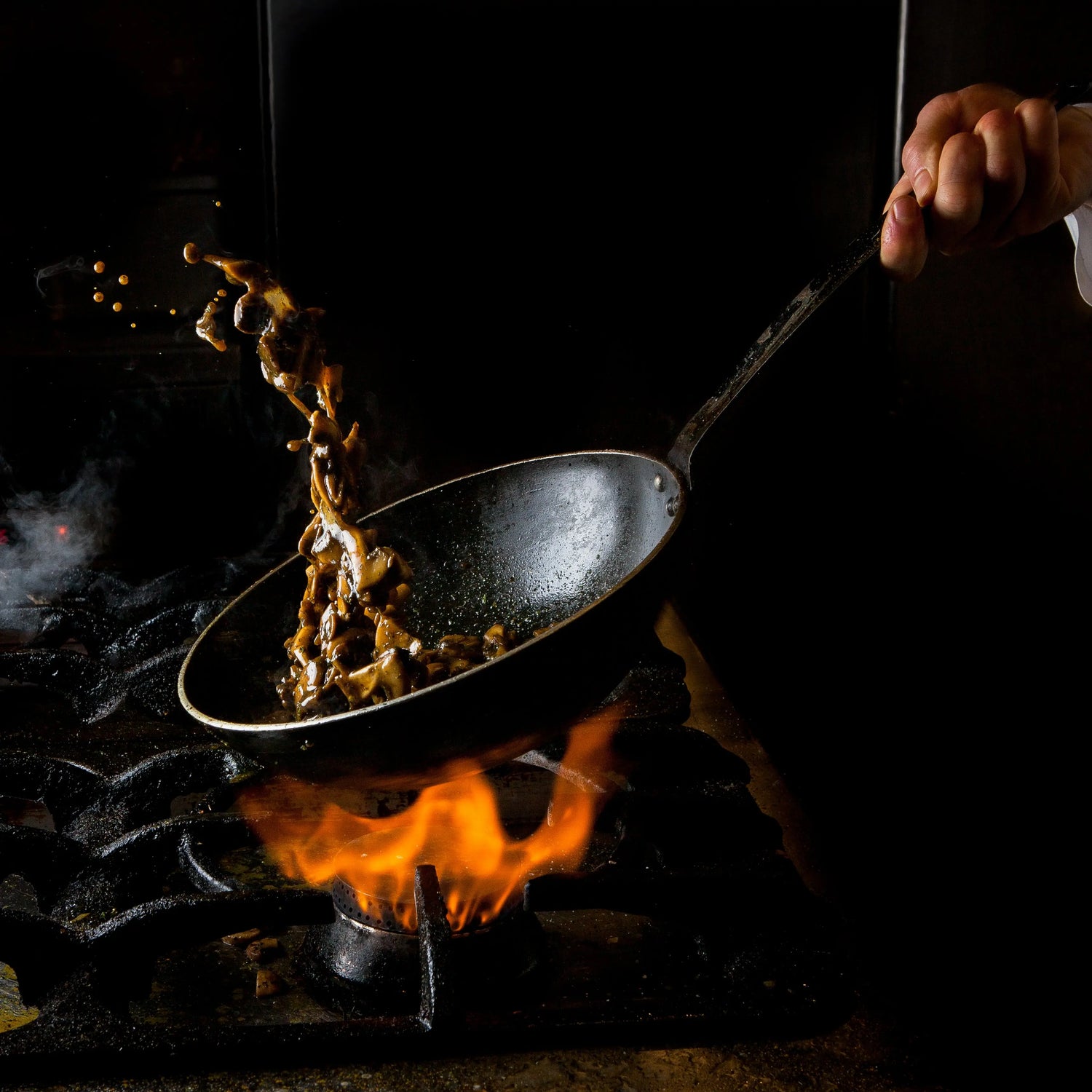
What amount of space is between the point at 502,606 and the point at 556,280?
0.67 m

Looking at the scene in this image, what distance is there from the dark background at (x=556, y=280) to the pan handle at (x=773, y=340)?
485 mm

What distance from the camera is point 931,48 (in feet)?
4.67

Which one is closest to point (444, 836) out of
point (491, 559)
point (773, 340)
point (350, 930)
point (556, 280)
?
point (350, 930)

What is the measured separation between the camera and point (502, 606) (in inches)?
36.9

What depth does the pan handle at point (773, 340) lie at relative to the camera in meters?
0.72

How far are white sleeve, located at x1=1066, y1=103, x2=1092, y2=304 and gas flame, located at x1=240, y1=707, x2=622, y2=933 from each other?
30.7 inches

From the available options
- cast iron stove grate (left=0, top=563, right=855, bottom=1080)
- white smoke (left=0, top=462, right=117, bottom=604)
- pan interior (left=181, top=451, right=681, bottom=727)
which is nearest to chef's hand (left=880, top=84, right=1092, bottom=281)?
pan interior (left=181, top=451, right=681, bottom=727)

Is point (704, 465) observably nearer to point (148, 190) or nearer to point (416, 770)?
point (416, 770)

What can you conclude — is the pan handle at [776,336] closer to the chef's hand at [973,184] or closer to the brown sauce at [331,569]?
the chef's hand at [973,184]

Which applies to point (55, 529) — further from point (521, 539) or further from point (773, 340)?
point (773, 340)

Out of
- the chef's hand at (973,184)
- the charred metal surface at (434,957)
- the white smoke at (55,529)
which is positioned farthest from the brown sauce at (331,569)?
the white smoke at (55,529)

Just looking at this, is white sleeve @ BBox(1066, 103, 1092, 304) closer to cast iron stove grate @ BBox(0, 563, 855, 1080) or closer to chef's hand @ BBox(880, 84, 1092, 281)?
chef's hand @ BBox(880, 84, 1092, 281)

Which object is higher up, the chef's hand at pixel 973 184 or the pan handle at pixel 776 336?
the chef's hand at pixel 973 184

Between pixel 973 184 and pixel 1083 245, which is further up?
pixel 973 184
